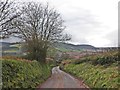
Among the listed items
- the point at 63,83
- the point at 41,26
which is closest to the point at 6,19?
the point at 63,83

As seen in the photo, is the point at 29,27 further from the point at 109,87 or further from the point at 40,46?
the point at 109,87

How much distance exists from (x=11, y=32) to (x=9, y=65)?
4.50 metres

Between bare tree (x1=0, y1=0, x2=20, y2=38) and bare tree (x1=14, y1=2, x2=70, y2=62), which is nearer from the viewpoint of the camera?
bare tree (x1=0, y1=0, x2=20, y2=38)

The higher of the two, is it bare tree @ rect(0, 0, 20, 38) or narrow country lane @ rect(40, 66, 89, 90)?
bare tree @ rect(0, 0, 20, 38)

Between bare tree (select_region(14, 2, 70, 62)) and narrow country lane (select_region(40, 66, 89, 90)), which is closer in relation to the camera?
narrow country lane (select_region(40, 66, 89, 90))

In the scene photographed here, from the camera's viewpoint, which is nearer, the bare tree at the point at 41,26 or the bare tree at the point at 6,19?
the bare tree at the point at 6,19

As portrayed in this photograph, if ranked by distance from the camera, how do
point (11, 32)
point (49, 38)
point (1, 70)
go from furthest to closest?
point (49, 38) < point (11, 32) < point (1, 70)

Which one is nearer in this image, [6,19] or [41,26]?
[6,19]

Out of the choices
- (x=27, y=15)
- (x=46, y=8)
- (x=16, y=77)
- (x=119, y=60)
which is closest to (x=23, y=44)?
(x=27, y=15)

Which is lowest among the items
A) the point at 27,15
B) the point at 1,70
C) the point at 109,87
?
the point at 109,87

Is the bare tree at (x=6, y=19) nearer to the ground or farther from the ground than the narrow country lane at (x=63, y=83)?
farther from the ground

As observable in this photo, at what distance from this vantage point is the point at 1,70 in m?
18.9

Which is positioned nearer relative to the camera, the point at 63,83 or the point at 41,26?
the point at 63,83

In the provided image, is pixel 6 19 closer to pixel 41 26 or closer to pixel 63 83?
pixel 63 83
